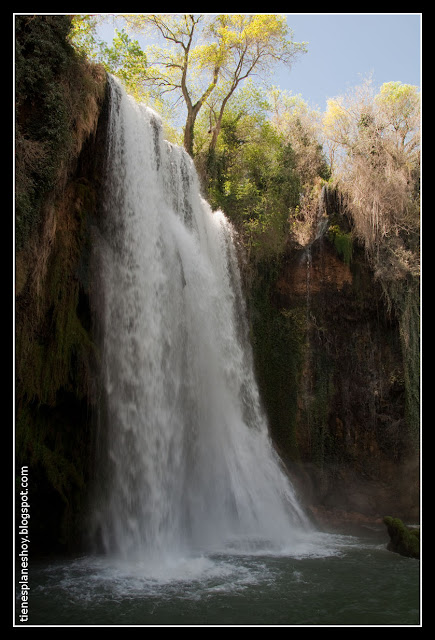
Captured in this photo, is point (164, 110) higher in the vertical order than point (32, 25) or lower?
higher

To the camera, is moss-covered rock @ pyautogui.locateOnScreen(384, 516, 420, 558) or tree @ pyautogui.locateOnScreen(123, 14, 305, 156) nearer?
moss-covered rock @ pyautogui.locateOnScreen(384, 516, 420, 558)

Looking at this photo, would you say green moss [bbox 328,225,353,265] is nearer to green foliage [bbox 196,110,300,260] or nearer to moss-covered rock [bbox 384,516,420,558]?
green foliage [bbox 196,110,300,260]

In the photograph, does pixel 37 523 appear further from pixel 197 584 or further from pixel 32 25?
pixel 32 25

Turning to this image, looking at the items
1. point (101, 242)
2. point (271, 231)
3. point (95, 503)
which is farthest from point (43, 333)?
point (271, 231)

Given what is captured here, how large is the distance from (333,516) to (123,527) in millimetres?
6860

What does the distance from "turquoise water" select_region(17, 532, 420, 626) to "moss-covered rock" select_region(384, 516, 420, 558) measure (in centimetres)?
37

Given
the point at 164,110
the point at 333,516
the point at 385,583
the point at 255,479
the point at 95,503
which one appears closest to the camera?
the point at 385,583

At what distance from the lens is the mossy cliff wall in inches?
343

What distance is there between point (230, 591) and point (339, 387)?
8531mm

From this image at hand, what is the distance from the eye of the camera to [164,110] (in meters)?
22.1

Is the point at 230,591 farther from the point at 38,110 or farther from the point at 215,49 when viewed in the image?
the point at 215,49

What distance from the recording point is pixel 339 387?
1484 centimetres

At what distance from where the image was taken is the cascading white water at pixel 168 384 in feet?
31.2

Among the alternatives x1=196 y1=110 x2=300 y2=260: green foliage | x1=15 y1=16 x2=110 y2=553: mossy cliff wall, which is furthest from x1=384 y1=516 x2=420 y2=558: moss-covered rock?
x1=196 y1=110 x2=300 y2=260: green foliage
